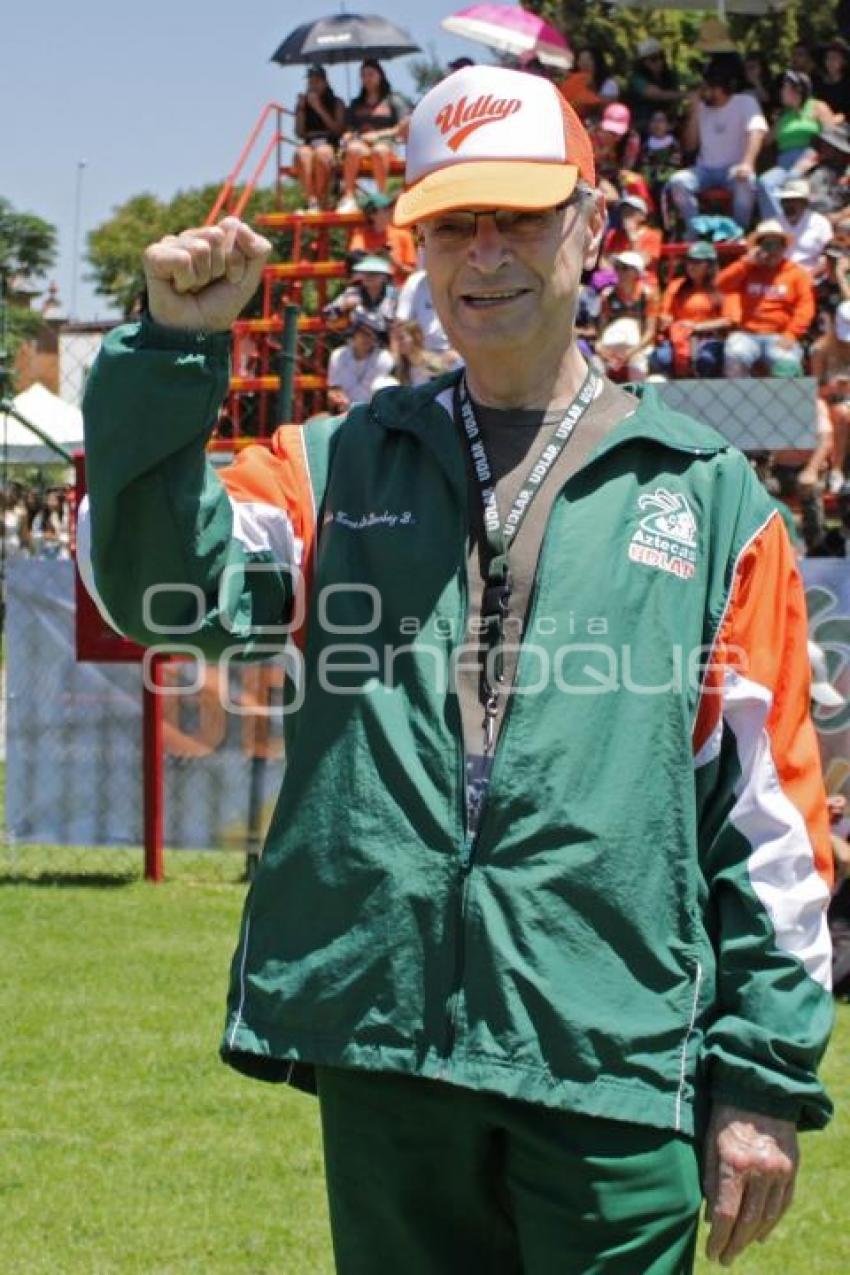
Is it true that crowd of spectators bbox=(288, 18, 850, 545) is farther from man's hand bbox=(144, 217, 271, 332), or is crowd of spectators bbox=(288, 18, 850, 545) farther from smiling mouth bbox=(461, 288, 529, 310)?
man's hand bbox=(144, 217, 271, 332)

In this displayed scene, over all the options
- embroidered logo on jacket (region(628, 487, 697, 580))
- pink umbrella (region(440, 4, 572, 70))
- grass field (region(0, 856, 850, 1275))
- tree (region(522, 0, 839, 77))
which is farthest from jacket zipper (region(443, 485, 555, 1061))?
tree (region(522, 0, 839, 77))

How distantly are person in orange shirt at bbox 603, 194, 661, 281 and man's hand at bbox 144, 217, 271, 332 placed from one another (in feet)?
42.5

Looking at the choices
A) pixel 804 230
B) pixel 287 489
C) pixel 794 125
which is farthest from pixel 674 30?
pixel 287 489

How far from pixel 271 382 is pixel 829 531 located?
22.1 feet

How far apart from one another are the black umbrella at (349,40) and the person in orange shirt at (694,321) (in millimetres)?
6153

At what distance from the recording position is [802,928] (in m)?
2.59

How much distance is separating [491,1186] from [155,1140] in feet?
11.5

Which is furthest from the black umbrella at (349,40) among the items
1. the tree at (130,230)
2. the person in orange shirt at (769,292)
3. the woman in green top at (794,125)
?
the tree at (130,230)

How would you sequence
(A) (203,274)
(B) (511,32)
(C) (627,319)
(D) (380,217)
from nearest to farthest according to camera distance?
(A) (203,274) < (C) (627,319) < (D) (380,217) < (B) (511,32)

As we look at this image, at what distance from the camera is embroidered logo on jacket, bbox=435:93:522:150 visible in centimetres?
276

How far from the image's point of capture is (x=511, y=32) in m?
18.7

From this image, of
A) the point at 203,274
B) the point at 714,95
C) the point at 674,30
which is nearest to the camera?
the point at 203,274

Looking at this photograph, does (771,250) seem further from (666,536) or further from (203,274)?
(203,274)

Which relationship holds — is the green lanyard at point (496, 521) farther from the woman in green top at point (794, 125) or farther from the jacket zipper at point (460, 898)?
the woman in green top at point (794, 125)
